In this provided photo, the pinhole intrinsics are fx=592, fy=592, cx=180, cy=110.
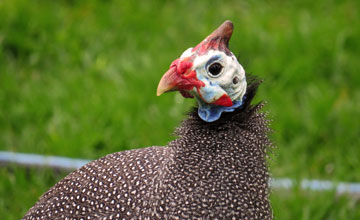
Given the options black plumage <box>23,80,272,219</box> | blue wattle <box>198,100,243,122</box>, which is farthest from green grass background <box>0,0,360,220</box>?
blue wattle <box>198,100,243,122</box>

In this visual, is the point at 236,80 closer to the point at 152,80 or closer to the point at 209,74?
the point at 209,74

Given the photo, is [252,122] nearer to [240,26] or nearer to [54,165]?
[54,165]

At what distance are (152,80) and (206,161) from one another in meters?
1.85

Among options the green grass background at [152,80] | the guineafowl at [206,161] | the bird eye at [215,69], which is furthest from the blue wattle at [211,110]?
the green grass background at [152,80]

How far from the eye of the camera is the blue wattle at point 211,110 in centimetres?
200

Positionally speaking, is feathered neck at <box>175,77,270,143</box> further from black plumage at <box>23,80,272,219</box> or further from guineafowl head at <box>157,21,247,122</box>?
guineafowl head at <box>157,21,247,122</box>

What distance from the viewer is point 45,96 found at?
3844 mm

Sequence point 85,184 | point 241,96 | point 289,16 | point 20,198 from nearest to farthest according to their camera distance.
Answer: point 241,96 < point 85,184 < point 20,198 < point 289,16

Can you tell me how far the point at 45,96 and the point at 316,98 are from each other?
174 cm

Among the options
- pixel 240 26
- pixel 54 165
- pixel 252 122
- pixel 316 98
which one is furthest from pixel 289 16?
pixel 252 122

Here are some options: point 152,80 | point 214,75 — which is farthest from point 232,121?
point 152,80

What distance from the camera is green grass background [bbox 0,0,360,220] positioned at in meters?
3.37

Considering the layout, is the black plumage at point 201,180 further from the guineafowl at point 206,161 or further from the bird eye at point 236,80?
the bird eye at point 236,80

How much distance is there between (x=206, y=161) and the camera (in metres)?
2.06
